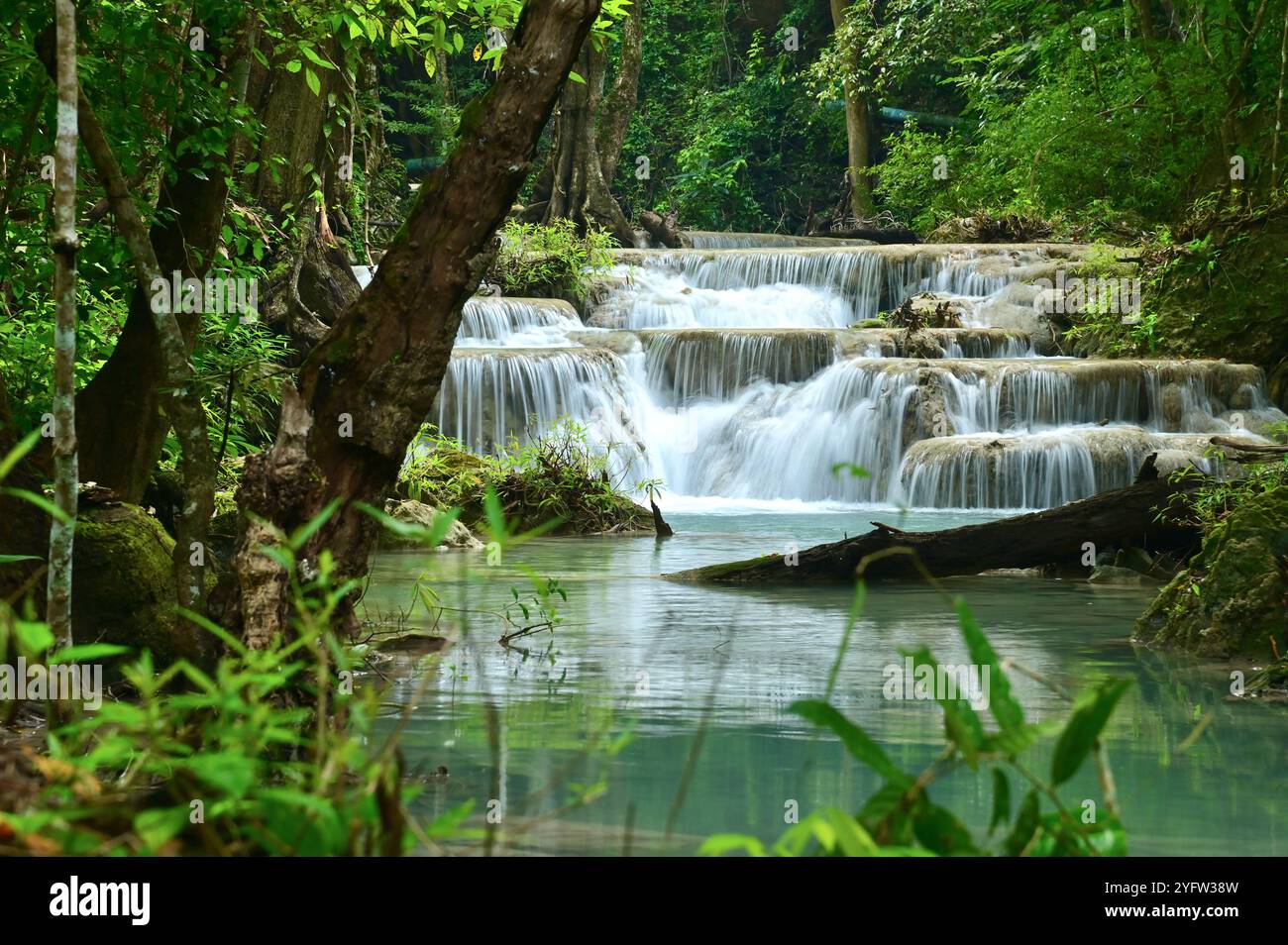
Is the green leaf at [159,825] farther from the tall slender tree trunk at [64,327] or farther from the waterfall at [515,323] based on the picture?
the waterfall at [515,323]

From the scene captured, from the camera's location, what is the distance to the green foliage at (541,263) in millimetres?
21094

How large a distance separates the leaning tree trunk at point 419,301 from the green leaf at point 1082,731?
267cm

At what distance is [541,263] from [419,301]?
17.3 meters

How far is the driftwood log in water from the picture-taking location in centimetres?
830

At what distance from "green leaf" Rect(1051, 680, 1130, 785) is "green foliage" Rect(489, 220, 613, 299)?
19.5 m

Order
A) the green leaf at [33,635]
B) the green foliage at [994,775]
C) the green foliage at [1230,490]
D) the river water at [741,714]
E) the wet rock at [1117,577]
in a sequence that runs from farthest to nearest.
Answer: the wet rock at [1117,577]
the green foliage at [1230,490]
the river water at [741,714]
the green foliage at [994,775]
the green leaf at [33,635]

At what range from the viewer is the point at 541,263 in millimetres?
21250

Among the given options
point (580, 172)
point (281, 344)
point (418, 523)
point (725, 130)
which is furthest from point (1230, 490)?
point (725, 130)

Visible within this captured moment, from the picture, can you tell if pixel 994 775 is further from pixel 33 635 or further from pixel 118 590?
pixel 118 590

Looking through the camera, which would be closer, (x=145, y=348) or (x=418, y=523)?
(x=145, y=348)

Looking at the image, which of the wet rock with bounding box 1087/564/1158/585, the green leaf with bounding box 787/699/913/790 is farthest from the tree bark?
the wet rock with bounding box 1087/564/1158/585

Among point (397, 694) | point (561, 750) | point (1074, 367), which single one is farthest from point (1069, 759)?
point (1074, 367)

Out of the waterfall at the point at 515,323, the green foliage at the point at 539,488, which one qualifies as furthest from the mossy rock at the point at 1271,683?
the waterfall at the point at 515,323

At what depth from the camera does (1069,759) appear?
5.86ft
